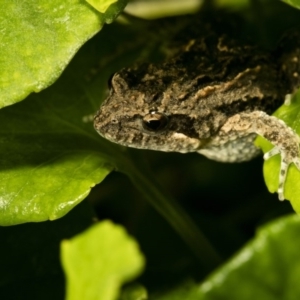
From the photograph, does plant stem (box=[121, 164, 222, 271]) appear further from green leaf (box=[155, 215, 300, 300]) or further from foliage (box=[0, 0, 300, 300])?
green leaf (box=[155, 215, 300, 300])

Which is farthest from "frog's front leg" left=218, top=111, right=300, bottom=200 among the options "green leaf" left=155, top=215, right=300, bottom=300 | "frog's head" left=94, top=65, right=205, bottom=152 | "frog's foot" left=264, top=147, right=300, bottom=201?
A: "green leaf" left=155, top=215, right=300, bottom=300

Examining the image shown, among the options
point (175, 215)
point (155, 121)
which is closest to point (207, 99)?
point (155, 121)

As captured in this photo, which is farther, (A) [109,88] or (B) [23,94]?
(A) [109,88]

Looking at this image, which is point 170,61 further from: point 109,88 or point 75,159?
point 75,159

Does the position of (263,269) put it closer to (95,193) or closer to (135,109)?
(135,109)

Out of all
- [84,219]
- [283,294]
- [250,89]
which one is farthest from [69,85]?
[283,294]
